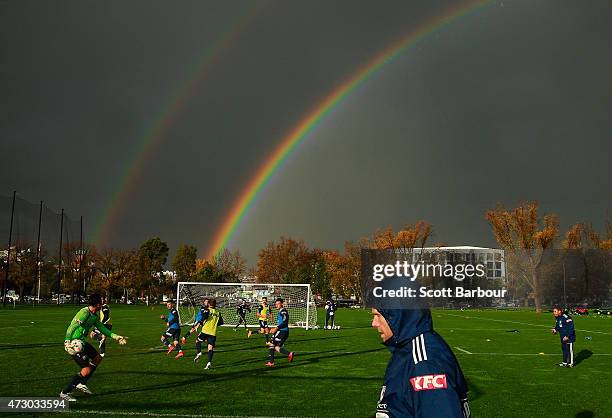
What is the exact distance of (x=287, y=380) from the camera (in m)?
16.1

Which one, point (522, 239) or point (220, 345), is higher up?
point (522, 239)

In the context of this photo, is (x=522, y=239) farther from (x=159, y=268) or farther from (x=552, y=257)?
(x=159, y=268)

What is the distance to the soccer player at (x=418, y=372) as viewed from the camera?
3.14 m

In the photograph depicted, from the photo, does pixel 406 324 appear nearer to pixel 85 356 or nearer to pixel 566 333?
pixel 85 356

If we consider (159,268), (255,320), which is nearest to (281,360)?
(255,320)

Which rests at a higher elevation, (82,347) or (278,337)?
(82,347)

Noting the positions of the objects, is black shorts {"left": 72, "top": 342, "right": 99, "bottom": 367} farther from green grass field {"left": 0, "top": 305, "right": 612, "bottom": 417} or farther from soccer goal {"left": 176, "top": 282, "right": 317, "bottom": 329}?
soccer goal {"left": 176, "top": 282, "right": 317, "bottom": 329}

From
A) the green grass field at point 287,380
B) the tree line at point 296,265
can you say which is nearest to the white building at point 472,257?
the tree line at point 296,265

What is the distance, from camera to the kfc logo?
10.4 feet

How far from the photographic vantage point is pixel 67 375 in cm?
1617

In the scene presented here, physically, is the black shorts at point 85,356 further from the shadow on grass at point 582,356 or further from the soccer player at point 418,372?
the shadow on grass at point 582,356

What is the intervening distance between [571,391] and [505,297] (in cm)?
8441

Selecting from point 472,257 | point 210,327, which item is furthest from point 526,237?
point 210,327

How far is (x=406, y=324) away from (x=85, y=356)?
11290 millimetres
